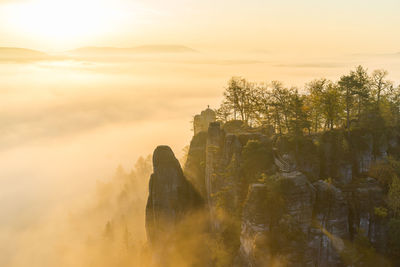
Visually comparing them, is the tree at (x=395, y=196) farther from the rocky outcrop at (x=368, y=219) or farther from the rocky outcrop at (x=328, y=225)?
the rocky outcrop at (x=328, y=225)

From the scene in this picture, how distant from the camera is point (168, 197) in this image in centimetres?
6256

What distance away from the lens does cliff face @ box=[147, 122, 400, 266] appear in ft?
146

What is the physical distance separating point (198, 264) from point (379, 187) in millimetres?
29532

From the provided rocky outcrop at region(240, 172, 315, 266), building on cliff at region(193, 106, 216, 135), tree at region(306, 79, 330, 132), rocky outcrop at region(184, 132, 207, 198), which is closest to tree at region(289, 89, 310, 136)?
tree at region(306, 79, 330, 132)

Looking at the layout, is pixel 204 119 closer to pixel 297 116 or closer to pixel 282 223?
pixel 297 116

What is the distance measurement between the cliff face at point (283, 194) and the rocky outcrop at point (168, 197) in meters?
0.17

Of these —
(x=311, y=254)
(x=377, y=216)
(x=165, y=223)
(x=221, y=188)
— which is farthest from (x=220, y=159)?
(x=377, y=216)

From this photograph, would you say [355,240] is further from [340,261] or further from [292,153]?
[292,153]

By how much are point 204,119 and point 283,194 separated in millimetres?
38458

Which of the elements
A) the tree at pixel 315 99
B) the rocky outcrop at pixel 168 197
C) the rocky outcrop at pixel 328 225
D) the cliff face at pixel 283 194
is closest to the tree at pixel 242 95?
the cliff face at pixel 283 194

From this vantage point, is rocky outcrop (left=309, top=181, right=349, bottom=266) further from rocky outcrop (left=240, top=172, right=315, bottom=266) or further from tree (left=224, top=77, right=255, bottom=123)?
tree (left=224, top=77, right=255, bottom=123)

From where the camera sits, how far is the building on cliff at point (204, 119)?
7916cm

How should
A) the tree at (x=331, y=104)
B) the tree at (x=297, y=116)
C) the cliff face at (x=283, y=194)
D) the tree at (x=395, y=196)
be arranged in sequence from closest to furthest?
the cliff face at (x=283, y=194) → the tree at (x=395, y=196) → the tree at (x=297, y=116) → the tree at (x=331, y=104)

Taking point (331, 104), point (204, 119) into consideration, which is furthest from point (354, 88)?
point (204, 119)
